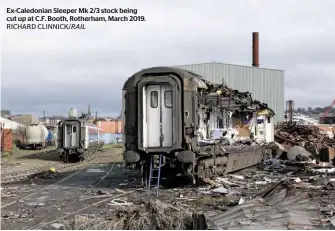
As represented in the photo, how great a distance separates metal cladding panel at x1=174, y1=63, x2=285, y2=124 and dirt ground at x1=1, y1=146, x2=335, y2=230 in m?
25.3

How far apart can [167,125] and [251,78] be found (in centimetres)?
3133

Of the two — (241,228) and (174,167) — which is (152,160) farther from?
(241,228)

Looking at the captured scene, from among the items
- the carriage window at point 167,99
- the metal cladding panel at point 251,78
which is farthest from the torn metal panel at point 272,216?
the metal cladding panel at point 251,78

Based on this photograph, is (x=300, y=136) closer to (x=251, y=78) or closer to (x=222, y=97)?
(x=251, y=78)

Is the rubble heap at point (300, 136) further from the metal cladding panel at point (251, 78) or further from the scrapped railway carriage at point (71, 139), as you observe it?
the scrapped railway carriage at point (71, 139)

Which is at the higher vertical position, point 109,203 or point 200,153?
point 200,153

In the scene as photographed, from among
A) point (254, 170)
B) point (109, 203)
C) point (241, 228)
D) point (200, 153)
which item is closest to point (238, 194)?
point (200, 153)

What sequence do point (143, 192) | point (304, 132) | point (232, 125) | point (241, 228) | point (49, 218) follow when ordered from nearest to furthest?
point (241, 228) < point (49, 218) < point (143, 192) < point (232, 125) < point (304, 132)

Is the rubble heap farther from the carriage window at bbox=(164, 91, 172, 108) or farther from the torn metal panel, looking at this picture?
the torn metal panel

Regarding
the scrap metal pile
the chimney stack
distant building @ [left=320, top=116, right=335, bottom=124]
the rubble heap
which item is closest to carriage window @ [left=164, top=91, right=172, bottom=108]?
the scrap metal pile

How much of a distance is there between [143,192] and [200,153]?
210 centimetres

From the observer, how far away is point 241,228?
7.62 metres

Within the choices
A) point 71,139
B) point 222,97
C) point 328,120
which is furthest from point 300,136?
point 328,120

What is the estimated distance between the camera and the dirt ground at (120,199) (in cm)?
845
